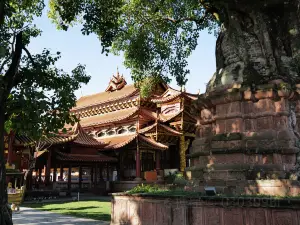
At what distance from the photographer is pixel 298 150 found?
6566 mm

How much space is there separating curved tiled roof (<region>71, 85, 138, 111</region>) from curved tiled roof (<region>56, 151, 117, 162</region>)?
762 cm

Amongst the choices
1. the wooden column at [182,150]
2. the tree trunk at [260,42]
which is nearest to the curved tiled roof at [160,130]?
the wooden column at [182,150]

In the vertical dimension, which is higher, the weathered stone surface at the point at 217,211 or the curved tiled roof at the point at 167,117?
the curved tiled roof at the point at 167,117

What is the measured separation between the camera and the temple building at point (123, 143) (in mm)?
23156

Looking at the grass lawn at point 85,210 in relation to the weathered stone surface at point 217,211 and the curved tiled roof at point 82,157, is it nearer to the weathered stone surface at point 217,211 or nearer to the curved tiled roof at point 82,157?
the weathered stone surface at point 217,211

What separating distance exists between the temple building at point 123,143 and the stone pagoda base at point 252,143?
53.6 feet

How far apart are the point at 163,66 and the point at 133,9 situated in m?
2.74

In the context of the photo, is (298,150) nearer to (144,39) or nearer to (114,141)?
(144,39)

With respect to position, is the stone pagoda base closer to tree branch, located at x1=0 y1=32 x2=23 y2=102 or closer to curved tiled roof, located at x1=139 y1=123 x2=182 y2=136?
tree branch, located at x1=0 y1=32 x2=23 y2=102

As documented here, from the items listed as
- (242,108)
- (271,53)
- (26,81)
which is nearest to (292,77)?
(271,53)

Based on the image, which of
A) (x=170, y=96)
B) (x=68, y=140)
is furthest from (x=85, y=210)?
(x=170, y=96)

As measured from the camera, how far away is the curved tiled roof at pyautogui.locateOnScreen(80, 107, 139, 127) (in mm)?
28672

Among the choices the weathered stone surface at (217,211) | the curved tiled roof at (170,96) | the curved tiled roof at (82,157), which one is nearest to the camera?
the weathered stone surface at (217,211)

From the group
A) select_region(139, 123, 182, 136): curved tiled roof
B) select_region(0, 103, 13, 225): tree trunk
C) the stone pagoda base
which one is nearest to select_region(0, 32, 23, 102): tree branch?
select_region(0, 103, 13, 225): tree trunk
